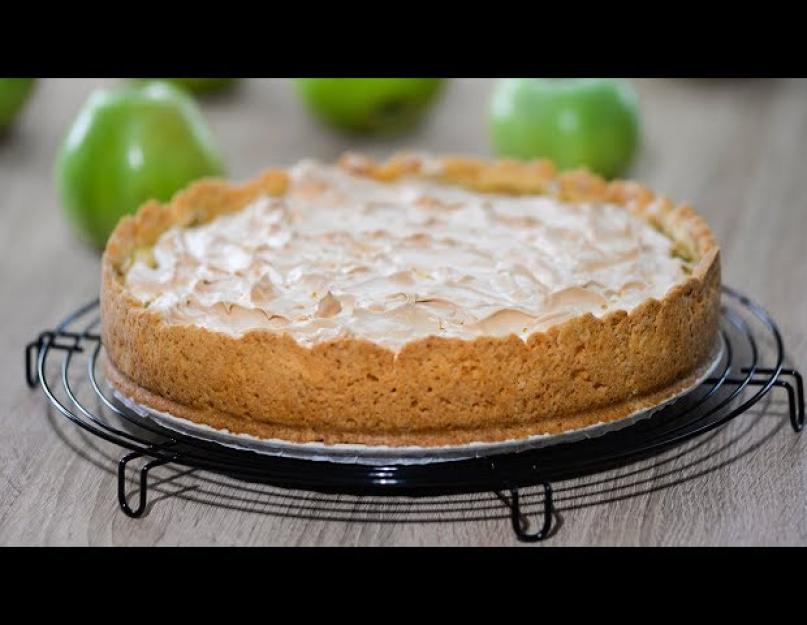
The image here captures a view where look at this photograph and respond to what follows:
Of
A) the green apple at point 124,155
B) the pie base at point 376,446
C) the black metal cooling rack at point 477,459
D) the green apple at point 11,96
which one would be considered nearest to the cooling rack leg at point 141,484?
the black metal cooling rack at point 477,459

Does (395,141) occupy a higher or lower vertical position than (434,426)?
lower

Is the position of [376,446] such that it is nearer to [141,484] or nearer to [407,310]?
[407,310]

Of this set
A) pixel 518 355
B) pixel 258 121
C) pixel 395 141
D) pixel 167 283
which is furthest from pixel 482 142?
pixel 518 355

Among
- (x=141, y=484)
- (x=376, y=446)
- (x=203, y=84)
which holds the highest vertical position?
(x=376, y=446)

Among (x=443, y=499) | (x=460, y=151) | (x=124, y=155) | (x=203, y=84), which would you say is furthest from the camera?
(x=203, y=84)

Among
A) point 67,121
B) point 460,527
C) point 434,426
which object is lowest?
point 67,121

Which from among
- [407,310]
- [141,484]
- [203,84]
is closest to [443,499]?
[407,310]

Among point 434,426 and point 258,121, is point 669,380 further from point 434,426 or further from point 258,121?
A: point 258,121
